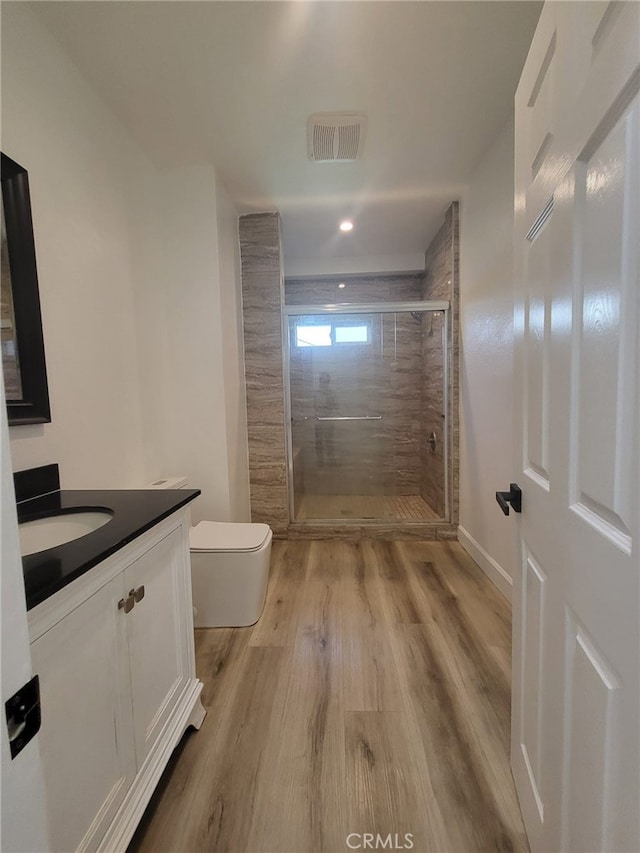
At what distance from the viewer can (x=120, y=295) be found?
5.79 feet

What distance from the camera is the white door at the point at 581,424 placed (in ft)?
1.62

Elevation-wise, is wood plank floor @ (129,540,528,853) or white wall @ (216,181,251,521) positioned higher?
white wall @ (216,181,251,521)

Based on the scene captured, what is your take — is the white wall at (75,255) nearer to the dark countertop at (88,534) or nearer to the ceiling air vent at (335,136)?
the dark countertop at (88,534)

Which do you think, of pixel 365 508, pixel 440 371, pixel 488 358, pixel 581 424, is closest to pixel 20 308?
pixel 581 424

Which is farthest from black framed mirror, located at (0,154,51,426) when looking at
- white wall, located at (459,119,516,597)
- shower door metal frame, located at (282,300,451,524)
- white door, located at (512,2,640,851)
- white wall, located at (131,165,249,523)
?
white wall, located at (459,119,516,597)

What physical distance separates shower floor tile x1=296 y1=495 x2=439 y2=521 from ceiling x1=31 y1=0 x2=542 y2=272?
99.7 inches

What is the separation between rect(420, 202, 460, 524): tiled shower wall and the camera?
2.71m

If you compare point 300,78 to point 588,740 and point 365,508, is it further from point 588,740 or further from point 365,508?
point 365,508

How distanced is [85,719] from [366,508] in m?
2.79

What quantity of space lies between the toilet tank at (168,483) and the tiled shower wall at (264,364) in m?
0.86

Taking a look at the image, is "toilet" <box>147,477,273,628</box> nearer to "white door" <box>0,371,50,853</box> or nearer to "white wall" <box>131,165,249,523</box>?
"white wall" <box>131,165,249,523</box>

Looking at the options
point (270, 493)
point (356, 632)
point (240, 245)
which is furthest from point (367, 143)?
point (356, 632)

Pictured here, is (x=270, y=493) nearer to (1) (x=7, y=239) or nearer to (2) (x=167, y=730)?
(2) (x=167, y=730)

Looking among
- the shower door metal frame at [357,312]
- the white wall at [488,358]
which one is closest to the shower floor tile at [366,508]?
the shower door metal frame at [357,312]
